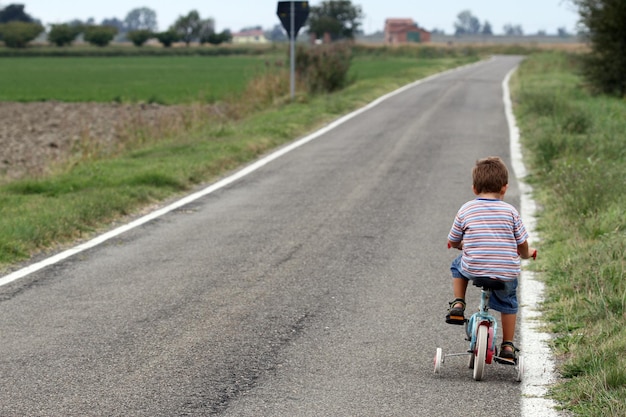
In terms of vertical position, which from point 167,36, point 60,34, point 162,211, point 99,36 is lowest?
point 167,36

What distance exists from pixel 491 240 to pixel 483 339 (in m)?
0.57

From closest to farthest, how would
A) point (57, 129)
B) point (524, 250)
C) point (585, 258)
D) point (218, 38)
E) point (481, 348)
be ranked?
1. point (481, 348)
2. point (524, 250)
3. point (585, 258)
4. point (57, 129)
5. point (218, 38)

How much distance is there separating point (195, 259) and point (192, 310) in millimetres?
1925

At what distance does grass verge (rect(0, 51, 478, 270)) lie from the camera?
32.9 feet

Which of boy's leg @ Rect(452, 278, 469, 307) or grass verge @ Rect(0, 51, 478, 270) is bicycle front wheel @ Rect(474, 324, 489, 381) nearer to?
boy's leg @ Rect(452, 278, 469, 307)

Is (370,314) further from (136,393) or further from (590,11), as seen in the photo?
(590,11)

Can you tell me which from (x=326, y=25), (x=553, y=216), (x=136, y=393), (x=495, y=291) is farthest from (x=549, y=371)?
(x=326, y=25)

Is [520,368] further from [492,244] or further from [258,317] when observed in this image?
[258,317]

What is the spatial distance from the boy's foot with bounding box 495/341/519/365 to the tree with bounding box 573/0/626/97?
25519mm

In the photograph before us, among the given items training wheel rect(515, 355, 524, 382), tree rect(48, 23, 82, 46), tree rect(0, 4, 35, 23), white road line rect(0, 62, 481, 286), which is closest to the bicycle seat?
training wheel rect(515, 355, 524, 382)

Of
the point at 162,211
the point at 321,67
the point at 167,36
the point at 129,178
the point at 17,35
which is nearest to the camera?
the point at 162,211

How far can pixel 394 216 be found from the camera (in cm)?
1124

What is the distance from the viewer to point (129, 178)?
1353 cm

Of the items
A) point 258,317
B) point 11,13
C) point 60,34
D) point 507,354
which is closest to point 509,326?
point 507,354
